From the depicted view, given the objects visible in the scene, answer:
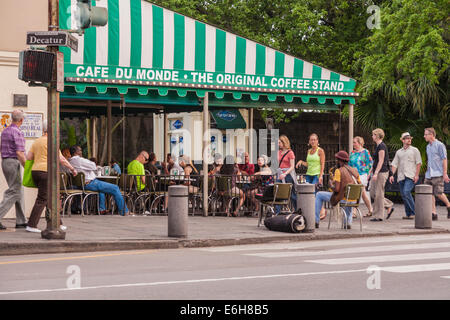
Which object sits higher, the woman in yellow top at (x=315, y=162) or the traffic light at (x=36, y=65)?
the traffic light at (x=36, y=65)

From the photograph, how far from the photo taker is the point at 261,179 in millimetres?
18156

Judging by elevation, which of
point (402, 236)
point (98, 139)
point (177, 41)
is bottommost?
point (402, 236)

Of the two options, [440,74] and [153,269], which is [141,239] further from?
[440,74]

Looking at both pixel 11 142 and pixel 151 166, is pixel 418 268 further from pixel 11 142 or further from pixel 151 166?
pixel 151 166

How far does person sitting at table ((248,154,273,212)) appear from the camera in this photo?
1792 cm

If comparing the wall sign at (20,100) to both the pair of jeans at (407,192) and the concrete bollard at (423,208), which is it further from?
the pair of jeans at (407,192)

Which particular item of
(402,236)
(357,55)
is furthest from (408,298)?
(357,55)

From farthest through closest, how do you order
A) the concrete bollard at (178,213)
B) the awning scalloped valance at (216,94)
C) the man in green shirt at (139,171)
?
1. the man in green shirt at (139,171)
2. the awning scalloped valance at (216,94)
3. the concrete bollard at (178,213)

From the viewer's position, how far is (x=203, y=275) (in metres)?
8.89

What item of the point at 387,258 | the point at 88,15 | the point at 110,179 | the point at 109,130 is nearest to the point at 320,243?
the point at 387,258

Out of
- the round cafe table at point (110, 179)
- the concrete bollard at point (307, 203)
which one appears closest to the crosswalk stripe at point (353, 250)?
the concrete bollard at point (307, 203)

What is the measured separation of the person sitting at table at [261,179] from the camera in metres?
17.9

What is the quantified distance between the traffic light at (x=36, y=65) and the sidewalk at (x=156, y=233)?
2.51 m
